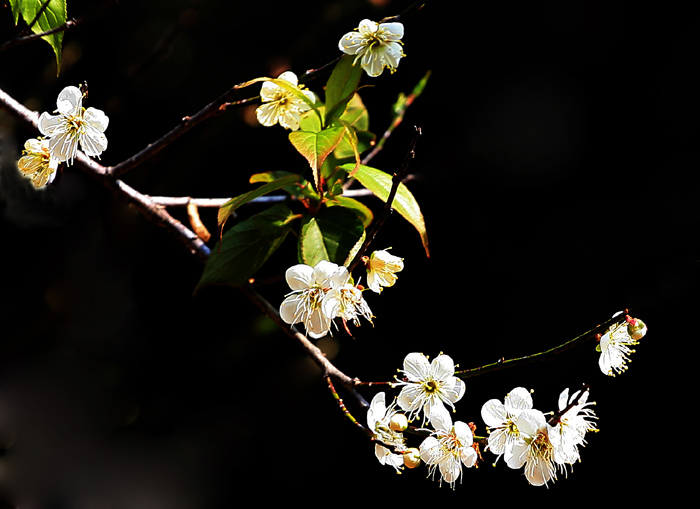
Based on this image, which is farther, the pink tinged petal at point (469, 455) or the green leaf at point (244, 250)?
the green leaf at point (244, 250)

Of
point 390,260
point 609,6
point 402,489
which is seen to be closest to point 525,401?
point 390,260

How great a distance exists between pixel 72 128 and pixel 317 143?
0.31 m

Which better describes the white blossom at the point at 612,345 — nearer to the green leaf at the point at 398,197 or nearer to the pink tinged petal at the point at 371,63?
the green leaf at the point at 398,197

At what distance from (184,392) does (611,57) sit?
1158 millimetres

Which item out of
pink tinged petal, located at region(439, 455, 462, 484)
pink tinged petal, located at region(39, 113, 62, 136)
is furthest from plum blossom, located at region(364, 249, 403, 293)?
pink tinged petal, located at region(39, 113, 62, 136)

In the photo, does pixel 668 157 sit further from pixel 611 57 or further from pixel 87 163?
pixel 87 163

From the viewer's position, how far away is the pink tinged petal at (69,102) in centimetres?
69

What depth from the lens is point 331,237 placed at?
0.76 m

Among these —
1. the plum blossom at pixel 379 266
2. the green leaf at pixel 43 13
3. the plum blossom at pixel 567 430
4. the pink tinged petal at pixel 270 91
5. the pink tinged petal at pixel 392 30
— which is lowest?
the plum blossom at pixel 567 430

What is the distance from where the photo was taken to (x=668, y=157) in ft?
4.06

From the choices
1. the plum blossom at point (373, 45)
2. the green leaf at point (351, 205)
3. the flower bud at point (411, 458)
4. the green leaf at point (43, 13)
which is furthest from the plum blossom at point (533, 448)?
the green leaf at point (43, 13)

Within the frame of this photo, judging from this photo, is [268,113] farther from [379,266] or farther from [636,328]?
[636,328]

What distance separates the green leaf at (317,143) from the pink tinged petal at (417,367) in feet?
0.82

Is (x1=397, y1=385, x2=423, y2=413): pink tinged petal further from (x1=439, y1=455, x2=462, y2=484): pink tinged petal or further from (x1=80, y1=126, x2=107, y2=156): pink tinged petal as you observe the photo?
(x1=80, y1=126, x2=107, y2=156): pink tinged petal
